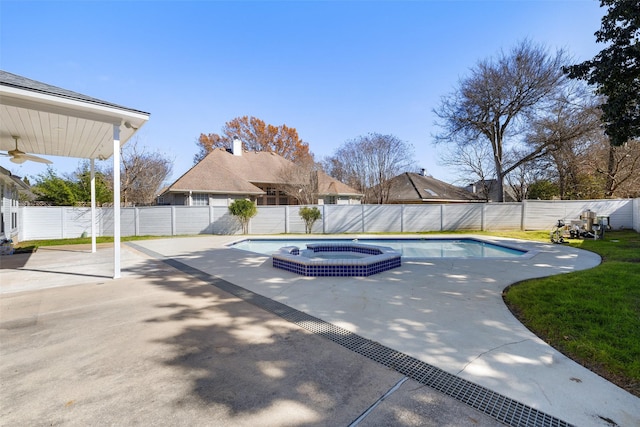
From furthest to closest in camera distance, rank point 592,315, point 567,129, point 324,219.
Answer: point 567,129 < point 324,219 < point 592,315

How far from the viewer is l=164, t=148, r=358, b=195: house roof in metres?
18.4

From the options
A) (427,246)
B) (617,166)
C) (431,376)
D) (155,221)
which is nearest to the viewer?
(431,376)

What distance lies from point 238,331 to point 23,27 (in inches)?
404

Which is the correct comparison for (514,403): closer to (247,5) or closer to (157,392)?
(157,392)

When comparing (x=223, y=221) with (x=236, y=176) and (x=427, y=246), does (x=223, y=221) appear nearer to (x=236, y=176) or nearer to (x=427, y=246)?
(x=236, y=176)

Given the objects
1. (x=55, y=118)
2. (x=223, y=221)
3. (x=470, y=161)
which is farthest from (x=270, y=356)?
(x=470, y=161)

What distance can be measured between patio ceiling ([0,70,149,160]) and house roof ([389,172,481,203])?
19.7 metres

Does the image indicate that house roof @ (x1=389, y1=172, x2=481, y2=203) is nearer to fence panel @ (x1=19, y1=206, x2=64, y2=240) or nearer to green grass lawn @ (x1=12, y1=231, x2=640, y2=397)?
green grass lawn @ (x1=12, y1=231, x2=640, y2=397)

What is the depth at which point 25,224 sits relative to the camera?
13.8 m

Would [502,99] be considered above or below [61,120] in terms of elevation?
above

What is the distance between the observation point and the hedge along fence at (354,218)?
49.7ft

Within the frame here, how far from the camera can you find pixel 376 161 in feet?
74.6

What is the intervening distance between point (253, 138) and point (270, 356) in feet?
116

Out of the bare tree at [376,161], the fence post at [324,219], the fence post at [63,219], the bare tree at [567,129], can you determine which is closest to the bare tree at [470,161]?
the bare tree at [376,161]
